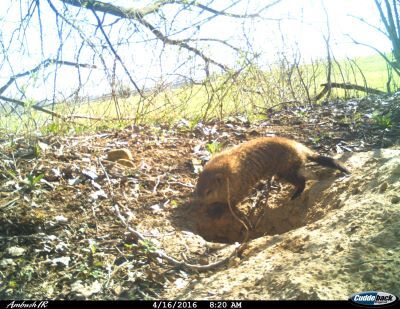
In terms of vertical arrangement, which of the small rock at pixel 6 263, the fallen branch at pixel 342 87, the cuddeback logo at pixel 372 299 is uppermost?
the fallen branch at pixel 342 87

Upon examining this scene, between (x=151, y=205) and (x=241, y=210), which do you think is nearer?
(x=151, y=205)

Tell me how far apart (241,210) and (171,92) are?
266 centimetres

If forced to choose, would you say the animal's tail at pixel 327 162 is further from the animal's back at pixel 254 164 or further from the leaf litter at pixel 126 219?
the leaf litter at pixel 126 219

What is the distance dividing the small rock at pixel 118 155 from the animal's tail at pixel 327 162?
2.10 meters

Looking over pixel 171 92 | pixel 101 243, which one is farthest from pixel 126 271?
pixel 171 92

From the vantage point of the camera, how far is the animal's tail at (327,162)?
14.0 feet

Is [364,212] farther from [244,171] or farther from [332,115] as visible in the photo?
[332,115]

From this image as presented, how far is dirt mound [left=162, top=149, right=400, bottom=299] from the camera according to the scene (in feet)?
6.60

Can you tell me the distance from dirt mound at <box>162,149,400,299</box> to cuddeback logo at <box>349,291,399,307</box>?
0.08 meters

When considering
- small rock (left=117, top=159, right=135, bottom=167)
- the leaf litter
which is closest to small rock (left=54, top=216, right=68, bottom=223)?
the leaf litter

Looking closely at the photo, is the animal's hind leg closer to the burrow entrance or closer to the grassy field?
the burrow entrance

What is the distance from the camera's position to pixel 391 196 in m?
2.79

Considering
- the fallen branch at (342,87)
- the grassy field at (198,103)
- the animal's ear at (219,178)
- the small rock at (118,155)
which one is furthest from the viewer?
the fallen branch at (342,87)

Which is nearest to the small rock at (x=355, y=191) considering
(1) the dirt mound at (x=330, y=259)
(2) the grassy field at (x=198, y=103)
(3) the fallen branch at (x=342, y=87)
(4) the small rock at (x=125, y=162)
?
(1) the dirt mound at (x=330, y=259)
